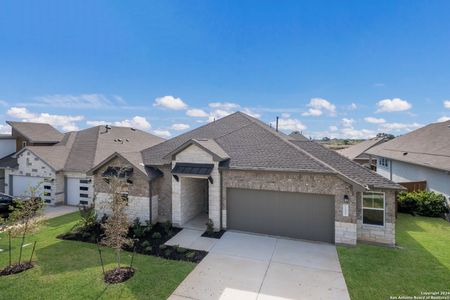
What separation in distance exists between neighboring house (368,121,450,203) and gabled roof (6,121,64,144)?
31.7 metres

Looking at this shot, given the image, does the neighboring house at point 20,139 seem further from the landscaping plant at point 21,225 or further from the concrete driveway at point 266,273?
the concrete driveway at point 266,273

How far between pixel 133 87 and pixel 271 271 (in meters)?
19.2

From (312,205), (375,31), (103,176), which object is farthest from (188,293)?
(375,31)

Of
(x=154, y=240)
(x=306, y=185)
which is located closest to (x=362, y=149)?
(x=306, y=185)

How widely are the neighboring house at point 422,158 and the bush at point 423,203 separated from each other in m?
0.62

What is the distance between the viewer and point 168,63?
20.9 metres

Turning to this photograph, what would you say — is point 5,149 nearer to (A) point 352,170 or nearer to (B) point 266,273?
(B) point 266,273

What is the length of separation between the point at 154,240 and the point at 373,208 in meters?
10.7

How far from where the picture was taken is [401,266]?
923cm

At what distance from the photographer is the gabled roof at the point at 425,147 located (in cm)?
1736

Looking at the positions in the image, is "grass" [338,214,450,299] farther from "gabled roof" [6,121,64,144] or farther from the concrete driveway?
"gabled roof" [6,121,64,144]

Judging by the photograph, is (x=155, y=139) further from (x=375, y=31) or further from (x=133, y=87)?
(x=375, y=31)

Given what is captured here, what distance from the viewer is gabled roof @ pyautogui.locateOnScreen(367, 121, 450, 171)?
17.4 m

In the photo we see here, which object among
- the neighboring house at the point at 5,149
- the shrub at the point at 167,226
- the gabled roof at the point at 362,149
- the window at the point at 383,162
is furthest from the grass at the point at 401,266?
the neighboring house at the point at 5,149
